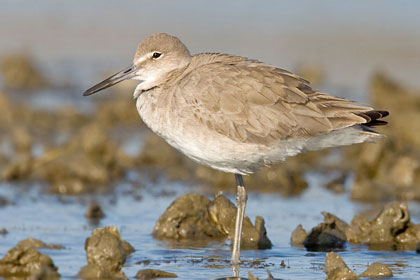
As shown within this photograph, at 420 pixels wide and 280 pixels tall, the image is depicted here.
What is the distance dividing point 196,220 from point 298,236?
1093mm

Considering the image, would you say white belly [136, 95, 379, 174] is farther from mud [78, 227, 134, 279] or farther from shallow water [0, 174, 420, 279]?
mud [78, 227, 134, 279]

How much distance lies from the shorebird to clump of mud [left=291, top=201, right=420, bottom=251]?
2.91ft

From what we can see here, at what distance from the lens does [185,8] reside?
880 inches

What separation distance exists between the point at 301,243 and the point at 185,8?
13.9 meters

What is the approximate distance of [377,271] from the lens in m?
7.86

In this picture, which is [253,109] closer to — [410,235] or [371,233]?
[371,233]

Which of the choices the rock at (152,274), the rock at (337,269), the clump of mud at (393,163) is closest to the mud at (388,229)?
the rock at (337,269)

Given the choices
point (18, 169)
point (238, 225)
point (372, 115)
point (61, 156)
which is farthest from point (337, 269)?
point (18, 169)

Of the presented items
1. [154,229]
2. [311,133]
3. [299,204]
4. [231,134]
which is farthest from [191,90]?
[299,204]

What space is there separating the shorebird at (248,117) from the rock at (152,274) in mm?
840

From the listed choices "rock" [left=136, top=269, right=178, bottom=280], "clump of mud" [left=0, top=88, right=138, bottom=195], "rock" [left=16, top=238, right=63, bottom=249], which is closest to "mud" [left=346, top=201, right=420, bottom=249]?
Result: "rock" [left=136, top=269, right=178, bottom=280]

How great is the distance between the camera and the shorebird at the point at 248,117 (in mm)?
8422

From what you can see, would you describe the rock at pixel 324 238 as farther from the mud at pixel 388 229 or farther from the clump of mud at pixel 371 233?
the mud at pixel 388 229

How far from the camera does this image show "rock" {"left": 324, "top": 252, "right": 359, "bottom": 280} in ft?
24.4
